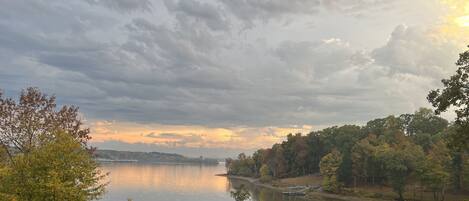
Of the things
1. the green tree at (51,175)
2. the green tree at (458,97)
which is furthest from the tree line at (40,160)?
the green tree at (458,97)

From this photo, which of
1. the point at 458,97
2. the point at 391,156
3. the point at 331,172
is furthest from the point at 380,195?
the point at 458,97

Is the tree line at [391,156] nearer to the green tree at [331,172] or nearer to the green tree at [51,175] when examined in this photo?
the green tree at [331,172]

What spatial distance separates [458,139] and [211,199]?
93.7 m

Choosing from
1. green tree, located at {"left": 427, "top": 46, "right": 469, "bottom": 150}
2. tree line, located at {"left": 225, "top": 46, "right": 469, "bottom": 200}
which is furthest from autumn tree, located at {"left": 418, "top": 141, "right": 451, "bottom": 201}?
green tree, located at {"left": 427, "top": 46, "right": 469, "bottom": 150}

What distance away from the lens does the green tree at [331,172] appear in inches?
5551

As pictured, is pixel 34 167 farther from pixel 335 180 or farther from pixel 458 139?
pixel 335 180

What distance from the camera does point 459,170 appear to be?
11444cm

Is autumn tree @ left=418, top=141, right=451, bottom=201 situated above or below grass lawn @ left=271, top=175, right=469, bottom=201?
above

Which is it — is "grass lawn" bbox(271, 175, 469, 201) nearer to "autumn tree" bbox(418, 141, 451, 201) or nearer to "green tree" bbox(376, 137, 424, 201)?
"autumn tree" bbox(418, 141, 451, 201)

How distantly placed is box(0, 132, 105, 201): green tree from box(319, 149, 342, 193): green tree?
11580 cm

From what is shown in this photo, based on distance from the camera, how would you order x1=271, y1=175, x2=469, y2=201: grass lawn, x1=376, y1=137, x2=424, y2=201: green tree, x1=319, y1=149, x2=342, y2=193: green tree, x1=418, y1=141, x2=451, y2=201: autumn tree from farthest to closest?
x1=319, y1=149, x2=342, y2=193: green tree
x1=271, y1=175, x2=469, y2=201: grass lawn
x1=376, y1=137, x2=424, y2=201: green tree
x1=418, y1=141, x2=451, y2=201: autumn tree

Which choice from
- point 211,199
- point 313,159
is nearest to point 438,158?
point 211,199

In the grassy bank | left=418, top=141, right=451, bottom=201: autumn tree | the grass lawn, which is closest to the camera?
left=418, top=141, right=451, bottom=201: autumn tree

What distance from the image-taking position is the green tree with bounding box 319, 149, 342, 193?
5551 inches
